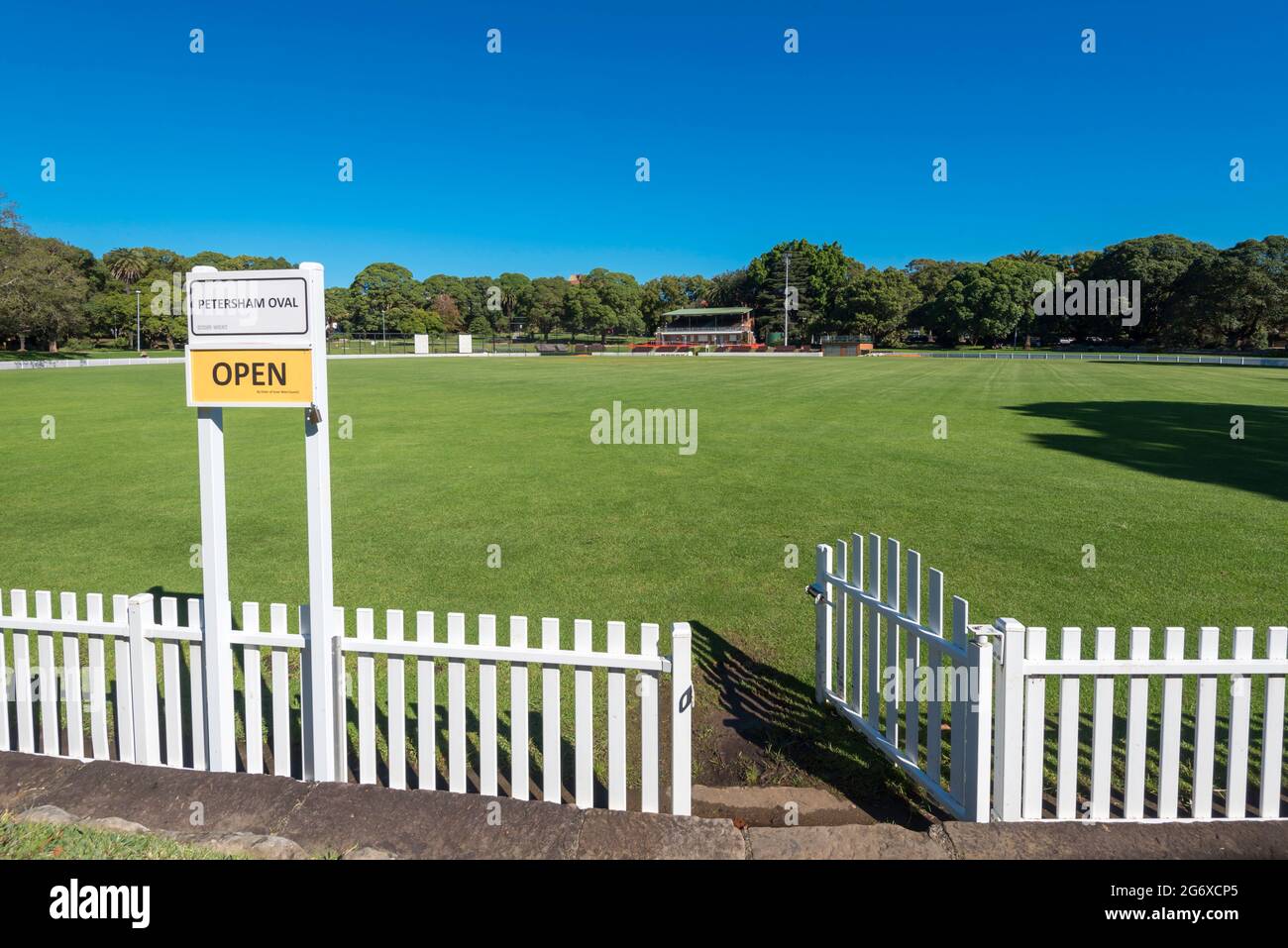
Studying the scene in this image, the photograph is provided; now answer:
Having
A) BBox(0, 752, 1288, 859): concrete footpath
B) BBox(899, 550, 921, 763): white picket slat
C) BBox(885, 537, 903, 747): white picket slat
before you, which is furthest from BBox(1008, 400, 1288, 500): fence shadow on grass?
BBox(0, 752, 1288, 859): concrete footpath

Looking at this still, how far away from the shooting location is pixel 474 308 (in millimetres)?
142750

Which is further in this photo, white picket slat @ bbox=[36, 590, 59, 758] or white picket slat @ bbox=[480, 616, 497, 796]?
white picket slat @ bbox=[36, 590, 59, 758]

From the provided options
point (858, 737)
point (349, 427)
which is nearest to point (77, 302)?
point (349, 427)

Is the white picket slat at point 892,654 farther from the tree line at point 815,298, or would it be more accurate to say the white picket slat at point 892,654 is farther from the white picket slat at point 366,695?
the tree line at point 815,298

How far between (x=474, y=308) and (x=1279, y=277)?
108778 millimetres

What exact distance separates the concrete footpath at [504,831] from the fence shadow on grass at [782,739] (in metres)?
1.18

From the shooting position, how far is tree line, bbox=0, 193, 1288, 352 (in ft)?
242

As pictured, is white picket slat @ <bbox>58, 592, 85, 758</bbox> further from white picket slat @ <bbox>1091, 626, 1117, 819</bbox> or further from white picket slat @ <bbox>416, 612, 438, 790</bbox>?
white picket slat @ <bbox>1091, 626, 1117, 819</bbox>

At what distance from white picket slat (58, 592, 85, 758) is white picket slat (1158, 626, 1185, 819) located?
508 centimetres

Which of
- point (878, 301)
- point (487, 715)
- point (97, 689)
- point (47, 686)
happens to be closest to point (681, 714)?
point (487, 715)

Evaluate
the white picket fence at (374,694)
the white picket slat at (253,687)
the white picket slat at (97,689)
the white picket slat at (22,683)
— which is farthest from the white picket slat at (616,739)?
the white picket slat at (22,683)

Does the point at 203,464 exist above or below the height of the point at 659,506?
above

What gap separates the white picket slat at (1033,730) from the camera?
3.64 meters
